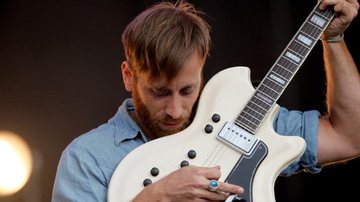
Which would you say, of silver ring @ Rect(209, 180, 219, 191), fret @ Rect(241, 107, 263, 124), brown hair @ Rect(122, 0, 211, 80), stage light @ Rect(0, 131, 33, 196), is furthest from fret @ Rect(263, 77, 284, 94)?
stage light @ Rect(0, 131, 33, 196)

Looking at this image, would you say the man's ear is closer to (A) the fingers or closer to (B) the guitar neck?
(B) the guitar neck

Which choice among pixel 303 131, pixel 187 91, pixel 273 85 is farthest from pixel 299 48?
pixel 187 91

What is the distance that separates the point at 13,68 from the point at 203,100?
1471 mm

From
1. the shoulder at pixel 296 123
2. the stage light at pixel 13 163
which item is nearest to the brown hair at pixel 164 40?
the shoulder at pixel 296 123

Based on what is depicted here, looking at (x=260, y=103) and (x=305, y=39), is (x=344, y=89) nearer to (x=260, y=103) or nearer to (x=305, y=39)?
(x=305, y=39)

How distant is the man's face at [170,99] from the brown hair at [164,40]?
25 millimetres

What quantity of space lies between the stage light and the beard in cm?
120

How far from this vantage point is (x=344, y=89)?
7.80 feet

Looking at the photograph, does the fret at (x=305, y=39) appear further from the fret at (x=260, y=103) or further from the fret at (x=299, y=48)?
the fret at (x=260, y=103)

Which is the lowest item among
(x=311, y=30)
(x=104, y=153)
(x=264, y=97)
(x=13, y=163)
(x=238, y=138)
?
(x=13, y=163)

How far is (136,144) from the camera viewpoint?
2334mm

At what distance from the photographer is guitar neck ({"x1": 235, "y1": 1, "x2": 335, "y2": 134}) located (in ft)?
7.33

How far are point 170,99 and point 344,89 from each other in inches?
20.9

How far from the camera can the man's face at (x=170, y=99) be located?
2273mm
